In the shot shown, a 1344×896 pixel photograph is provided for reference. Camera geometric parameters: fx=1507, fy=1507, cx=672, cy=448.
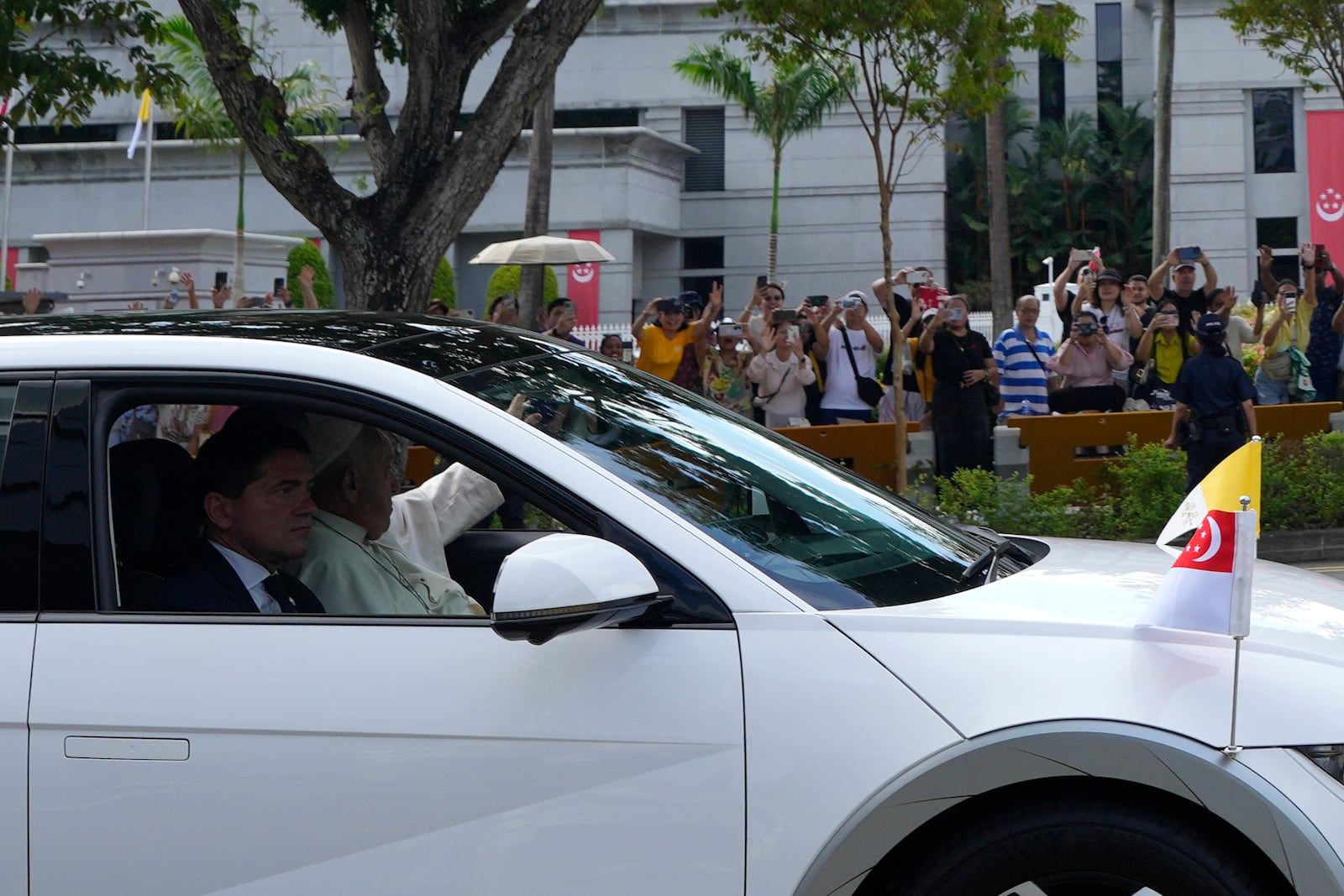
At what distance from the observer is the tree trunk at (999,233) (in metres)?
30.7

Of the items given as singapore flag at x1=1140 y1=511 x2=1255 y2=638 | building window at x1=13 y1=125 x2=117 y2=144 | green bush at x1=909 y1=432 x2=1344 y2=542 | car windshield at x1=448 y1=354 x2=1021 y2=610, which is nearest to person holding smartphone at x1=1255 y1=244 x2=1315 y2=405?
green bush at x1=909 y1=432 x2=1344 y2=542

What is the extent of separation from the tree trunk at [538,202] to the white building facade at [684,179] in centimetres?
1240

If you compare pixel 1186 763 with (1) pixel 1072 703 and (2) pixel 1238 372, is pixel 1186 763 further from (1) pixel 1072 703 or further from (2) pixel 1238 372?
(2) pixel 1238 372

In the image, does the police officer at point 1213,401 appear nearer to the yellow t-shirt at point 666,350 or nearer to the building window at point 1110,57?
the yellow t-shirt at point 666,350

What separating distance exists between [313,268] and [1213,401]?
25377mm

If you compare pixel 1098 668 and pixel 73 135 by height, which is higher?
pixel 73 135

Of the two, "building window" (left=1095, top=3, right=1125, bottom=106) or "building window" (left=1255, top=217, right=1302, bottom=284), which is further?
"building window" (left=1095, top=3, right=1125, bottom=106)

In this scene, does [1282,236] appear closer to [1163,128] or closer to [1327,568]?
[1163,128]

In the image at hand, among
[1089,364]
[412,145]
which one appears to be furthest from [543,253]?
[412,145]

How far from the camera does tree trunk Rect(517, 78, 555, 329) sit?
24.3 m

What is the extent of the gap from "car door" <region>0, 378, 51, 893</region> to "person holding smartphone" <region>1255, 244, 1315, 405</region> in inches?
530

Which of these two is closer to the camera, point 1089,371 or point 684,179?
point 1089,371

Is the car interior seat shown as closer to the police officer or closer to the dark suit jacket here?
the dark suit jacket

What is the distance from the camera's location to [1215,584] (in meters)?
2.72
